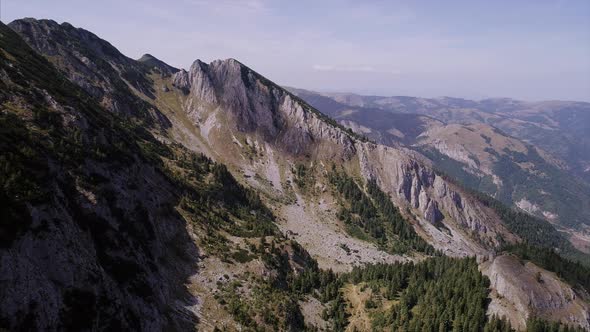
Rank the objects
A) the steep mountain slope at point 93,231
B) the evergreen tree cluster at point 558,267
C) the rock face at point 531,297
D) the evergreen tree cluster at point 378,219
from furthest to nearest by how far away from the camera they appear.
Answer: the evergreen tree cluster at point 378,219 < the evergreen tree cluster at point 558,267 < the rock face at point 531,297 < the steep mountain slope at point 93,231

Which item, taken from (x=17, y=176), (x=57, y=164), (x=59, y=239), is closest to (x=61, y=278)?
(x=59, y=239)

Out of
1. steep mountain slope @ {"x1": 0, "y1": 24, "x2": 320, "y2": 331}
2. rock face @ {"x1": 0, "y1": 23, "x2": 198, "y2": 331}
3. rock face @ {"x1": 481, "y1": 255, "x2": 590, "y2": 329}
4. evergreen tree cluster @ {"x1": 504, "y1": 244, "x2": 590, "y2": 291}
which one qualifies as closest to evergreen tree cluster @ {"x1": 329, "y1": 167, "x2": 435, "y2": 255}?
evergreen tree cluster @ {"x1": 504, "y1": 244, "x2": 590, "y2": 291}

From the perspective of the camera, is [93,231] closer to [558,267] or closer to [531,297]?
[531,297]

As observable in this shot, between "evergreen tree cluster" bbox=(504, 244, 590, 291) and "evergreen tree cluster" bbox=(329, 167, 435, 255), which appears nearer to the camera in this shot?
"evergreen tree cluster" bbox=(504, 244, 590, 291)

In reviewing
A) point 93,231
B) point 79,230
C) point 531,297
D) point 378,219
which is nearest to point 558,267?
point 531,297

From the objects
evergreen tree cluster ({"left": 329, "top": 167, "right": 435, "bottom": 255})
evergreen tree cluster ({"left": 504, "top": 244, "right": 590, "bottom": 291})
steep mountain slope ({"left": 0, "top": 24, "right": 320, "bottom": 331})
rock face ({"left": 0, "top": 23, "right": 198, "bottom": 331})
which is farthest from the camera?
evergreen tree cluster ({"left": 329, "top": 167, "right": 435, "bottom": 255})

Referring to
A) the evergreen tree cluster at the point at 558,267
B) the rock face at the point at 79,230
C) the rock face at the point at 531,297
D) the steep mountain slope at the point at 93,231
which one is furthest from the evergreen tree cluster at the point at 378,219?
the rock face at the point at 79,230

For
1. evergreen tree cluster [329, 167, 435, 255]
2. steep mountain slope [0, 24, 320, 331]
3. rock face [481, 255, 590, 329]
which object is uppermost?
steep mountain slope [0, 24, 320, 331]

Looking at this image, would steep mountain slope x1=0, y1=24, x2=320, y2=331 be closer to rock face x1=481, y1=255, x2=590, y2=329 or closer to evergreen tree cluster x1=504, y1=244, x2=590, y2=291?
rock face x1=481, y1=255, x2=590, y2=329

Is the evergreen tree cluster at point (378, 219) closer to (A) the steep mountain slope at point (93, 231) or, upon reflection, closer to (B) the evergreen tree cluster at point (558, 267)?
(B) the evergreen tree cluster at point (558, 267)

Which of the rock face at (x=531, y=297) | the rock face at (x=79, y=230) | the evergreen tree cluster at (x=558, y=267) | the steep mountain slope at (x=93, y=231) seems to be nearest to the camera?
the rock face at (x=79, y=230)

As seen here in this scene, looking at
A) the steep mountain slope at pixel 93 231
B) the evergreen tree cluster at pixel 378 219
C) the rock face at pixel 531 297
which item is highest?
the steep mountain slope at pixel 93 231

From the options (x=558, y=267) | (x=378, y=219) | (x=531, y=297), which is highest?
(x=558, y=267)
